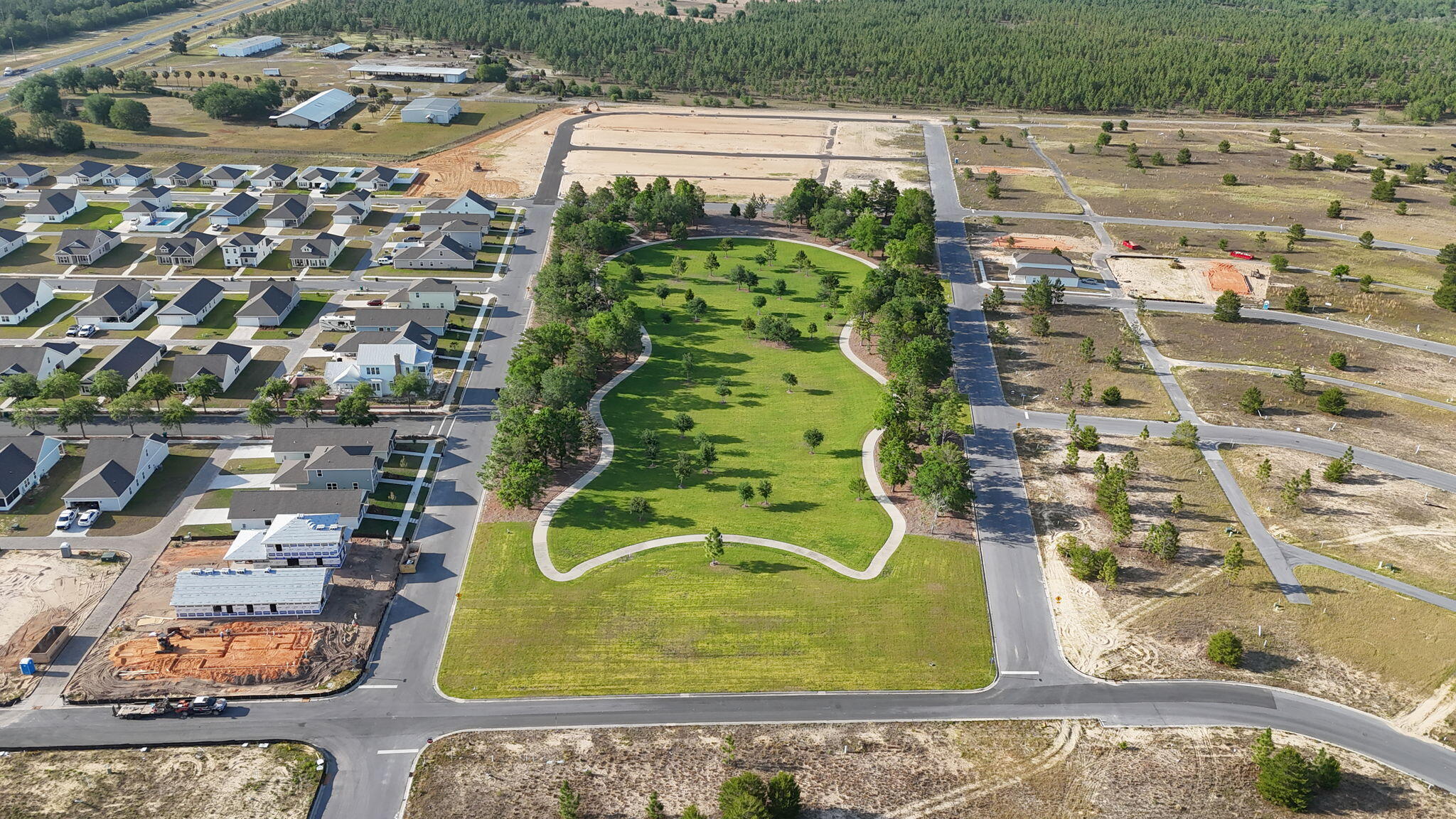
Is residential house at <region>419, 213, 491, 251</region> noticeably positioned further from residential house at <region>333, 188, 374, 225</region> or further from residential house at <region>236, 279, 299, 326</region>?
residential house at <region>236, 279, 299, 326</region>

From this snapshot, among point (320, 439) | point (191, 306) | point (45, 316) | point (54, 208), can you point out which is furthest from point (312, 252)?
point (320, 439)

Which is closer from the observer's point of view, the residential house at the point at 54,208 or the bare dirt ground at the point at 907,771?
the bare dirt ground at the point at 907,771

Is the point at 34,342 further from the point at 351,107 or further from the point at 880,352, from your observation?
the point at 351,107

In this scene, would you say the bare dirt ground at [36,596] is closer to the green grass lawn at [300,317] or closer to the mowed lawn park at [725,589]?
the mowed lawn park at [725,589]

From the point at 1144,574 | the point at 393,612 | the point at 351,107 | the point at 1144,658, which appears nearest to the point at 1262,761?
the point at 1144,658

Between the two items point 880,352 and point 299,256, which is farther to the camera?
point 299,256

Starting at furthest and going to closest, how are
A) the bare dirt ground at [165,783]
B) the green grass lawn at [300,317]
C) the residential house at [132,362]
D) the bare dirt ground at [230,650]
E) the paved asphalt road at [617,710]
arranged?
1. the green grass lawn at [300,317]
2. the residential house at [132,362]
3. the bare dirt ground at [230,650]
4. the paved asphalt road at [617,710]
5. the bare dirt ground at [165,783]

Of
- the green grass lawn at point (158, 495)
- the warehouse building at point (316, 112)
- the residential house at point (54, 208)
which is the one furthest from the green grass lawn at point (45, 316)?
the warehouse building at point (316, 112)

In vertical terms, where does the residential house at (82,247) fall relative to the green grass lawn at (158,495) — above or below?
above
